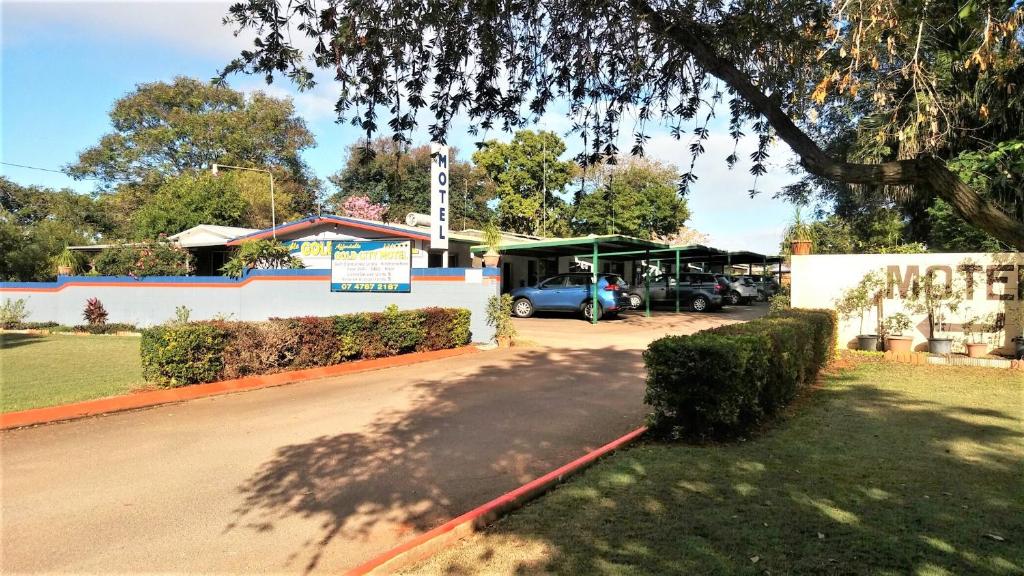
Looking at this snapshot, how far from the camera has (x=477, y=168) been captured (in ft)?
147

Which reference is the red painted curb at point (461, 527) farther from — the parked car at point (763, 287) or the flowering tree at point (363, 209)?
the flowering tree at point (363, 209)

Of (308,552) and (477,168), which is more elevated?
(477,168)

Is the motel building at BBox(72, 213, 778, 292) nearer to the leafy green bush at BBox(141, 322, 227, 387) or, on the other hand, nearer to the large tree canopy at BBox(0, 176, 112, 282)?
Answer: the large tree canopy at BBox(0, 176, 112, 282)

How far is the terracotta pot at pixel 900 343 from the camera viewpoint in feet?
39.4

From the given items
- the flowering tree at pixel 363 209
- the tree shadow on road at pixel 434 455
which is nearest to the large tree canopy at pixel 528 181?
the flowering tree at pixel 363 209

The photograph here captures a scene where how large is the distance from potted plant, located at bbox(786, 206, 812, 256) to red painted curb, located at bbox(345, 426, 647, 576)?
1097 centimetres

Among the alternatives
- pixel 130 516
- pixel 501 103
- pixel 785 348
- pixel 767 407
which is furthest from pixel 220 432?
pixel 785 348

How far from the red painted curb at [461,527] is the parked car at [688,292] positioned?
21883 mm

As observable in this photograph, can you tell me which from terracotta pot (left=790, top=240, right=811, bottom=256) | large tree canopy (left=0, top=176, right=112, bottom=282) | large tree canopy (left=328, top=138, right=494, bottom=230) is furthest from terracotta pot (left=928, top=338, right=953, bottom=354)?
large tree canopy (left=0, top=176, right=112, bottom=282)

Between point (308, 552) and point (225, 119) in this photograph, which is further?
point (225, 119)

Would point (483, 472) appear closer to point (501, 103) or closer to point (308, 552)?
Answer: point (308, 552)

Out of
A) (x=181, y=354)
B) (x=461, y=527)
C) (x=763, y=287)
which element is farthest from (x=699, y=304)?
(x=461, y=527)

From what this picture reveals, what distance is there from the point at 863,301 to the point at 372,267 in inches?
447

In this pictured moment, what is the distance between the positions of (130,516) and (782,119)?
5125mm
